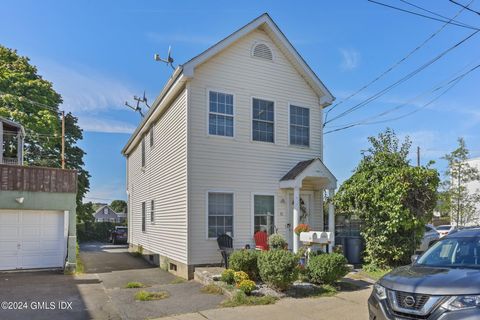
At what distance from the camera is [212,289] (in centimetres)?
996

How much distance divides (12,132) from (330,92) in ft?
53.8

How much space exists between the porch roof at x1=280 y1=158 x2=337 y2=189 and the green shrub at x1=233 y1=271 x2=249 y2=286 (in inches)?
161

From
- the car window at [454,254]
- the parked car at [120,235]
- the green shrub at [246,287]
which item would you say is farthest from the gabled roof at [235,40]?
the parked car at [120,235]

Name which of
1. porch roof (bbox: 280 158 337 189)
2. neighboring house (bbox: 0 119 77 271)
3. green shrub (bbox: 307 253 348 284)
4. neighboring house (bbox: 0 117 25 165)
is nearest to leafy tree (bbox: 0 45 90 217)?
neighboring house (bbox: 0 117 25 165)

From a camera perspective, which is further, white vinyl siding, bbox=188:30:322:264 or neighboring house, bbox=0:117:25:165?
neighboring house, bbox=0:117:25:165

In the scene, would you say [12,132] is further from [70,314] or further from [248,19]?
[70,314]

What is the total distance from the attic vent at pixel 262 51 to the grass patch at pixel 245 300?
830cm

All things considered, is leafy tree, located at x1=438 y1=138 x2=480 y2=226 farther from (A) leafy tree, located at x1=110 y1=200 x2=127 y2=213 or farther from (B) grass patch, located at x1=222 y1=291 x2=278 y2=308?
(A) leafy tree, located at x1=110 y1=200 x2=127 y2=213

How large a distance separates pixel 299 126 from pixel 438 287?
399 inches

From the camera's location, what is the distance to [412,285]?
5051 mm

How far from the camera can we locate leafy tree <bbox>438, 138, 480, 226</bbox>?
24.7 metres

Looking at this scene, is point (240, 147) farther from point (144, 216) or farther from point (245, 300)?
point (144, 216)

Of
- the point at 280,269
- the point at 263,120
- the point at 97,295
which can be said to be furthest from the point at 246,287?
the point at 263,120

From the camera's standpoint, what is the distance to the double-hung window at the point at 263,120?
44.9 feet
